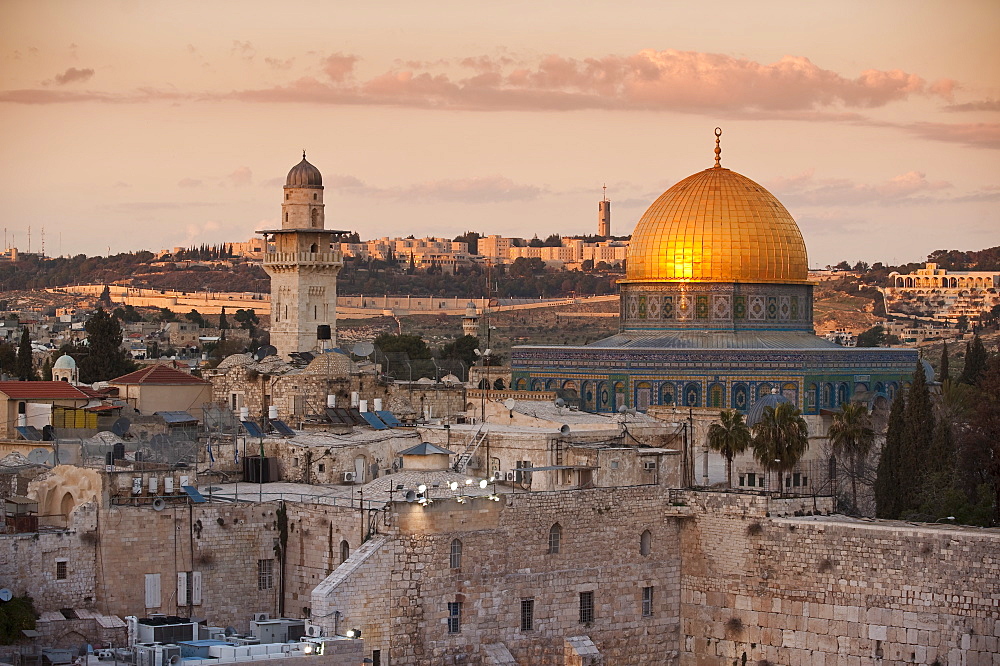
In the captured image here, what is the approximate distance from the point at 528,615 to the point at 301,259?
21126mm

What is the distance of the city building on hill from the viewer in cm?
5078

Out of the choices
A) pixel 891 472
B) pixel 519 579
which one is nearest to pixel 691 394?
pixel 891 472

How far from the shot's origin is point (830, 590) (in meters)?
35.9

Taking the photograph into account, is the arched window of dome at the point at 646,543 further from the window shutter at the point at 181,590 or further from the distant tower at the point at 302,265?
the distant tower at the point at 302,265

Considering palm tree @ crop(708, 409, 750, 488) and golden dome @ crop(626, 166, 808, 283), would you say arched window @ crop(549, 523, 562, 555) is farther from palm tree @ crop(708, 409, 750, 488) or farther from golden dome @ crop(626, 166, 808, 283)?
golden dome @ crop(626, 166, 808, 283)

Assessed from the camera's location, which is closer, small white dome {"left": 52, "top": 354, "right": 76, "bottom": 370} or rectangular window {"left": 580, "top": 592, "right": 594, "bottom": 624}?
rectangular window {"left": 580, "top": 592, "right": 594, "bottom": 624}

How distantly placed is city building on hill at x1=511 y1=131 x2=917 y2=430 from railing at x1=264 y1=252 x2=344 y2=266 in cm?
535

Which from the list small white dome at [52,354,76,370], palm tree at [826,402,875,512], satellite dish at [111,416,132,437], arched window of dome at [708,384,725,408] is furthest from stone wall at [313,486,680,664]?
small white dome at [52,354,76,370]

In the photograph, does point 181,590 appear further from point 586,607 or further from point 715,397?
point 715,397

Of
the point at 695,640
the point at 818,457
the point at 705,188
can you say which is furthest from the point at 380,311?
the point at 695,640

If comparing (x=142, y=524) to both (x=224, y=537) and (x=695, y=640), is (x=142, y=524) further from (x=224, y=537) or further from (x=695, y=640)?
(x=695, y=640)

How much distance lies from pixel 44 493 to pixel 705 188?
2307 centimetres

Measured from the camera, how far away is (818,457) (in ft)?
157

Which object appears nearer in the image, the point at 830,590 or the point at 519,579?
the point at 519,579
